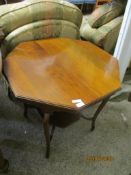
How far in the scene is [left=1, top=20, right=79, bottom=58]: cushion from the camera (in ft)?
4.75

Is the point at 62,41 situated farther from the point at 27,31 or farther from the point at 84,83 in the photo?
the point at 84,83

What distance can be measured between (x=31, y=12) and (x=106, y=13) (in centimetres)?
68

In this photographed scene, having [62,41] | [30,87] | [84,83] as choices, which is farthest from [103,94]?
[62,41]

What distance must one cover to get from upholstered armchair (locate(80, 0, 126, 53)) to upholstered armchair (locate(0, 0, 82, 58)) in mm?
264

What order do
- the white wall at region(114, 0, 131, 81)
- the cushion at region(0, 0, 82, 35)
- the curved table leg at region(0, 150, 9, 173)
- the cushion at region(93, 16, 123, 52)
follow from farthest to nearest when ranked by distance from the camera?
the cushion at region(93, 16, 123, 52)
the white wall at region(114, 0, 131, 81)
the cushion at region(0, 0, 82, 35)
the curved table leg at region(0, 150, 9, 173)

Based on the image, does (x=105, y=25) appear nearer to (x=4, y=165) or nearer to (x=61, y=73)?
(x=61, y=73)

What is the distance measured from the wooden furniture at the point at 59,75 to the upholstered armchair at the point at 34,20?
0.08 metres

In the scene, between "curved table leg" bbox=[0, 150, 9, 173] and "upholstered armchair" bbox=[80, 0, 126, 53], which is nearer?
"curved table leg" bbox=[0, 150, 9, 173]

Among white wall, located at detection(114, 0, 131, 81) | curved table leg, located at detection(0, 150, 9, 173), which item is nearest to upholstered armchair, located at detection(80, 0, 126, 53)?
white wall, located at detection(114, 0, 131, 81)

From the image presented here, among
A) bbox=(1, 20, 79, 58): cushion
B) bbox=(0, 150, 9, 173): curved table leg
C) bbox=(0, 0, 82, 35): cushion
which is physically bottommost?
bbox=(0, 150, 9, 173): curved table leg

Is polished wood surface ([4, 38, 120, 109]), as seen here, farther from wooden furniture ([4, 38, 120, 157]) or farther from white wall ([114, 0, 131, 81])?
white wall ([114, 0, 131, 81])

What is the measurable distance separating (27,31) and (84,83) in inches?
22.3

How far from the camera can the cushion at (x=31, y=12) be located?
1.40m

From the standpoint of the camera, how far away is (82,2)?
245 cm
